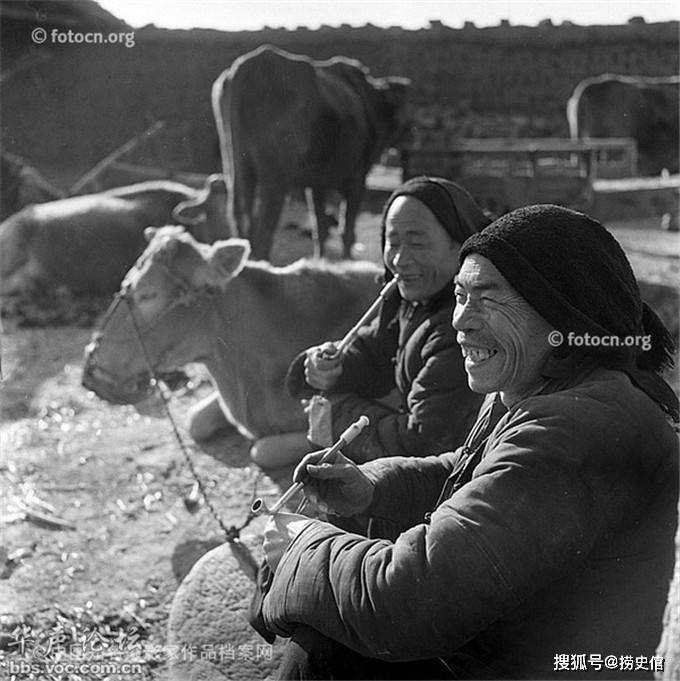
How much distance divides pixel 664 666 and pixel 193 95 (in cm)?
1400

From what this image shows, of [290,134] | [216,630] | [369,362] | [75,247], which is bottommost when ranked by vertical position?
[216,630]

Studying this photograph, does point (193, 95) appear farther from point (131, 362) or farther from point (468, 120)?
point (131, 362)

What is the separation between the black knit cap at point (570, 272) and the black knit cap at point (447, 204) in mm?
1117

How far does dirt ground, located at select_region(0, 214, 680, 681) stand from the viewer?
122 inches

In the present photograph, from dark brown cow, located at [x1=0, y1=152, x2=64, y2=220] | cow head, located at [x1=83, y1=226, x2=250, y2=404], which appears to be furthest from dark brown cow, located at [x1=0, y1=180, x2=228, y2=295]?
cow head, located at [x1=83, y1=226, x2=250, y2=404]

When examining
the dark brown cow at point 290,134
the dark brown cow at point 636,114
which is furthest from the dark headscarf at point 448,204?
the dark brown cow at point 636,114

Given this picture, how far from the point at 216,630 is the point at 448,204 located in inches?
56.0

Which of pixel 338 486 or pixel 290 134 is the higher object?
pixel 290 134

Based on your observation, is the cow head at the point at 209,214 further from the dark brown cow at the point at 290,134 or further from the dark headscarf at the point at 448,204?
the dark headscarf at the point at 448,204

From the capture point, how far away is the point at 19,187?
10.7 meters

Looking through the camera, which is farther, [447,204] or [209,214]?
[209,214]

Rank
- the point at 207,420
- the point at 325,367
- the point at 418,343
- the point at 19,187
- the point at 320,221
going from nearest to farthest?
the point at 418,343 → the point at 325,367 → the point at 207,420 → the point at 320,221 → the point at 19,187

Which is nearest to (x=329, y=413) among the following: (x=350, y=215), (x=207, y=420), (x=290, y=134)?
(x=207, y=420)

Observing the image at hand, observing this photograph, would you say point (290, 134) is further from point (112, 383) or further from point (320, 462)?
point (320, 462)
